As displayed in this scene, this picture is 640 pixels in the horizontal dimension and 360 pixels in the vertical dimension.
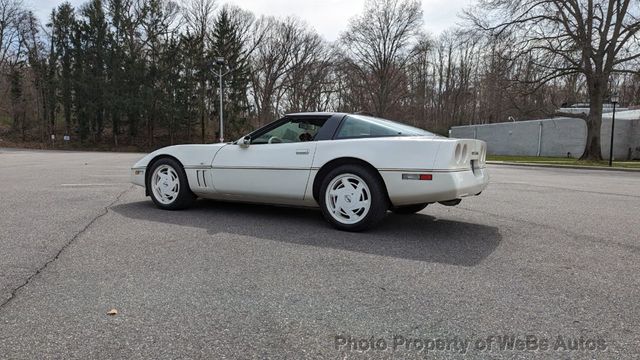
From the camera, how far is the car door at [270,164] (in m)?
4.88

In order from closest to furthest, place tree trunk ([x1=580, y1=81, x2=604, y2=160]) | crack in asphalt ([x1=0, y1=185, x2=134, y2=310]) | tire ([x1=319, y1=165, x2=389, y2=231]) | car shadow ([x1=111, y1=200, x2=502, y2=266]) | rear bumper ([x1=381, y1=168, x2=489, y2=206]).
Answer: crack in asphalt ([x1=0, y1=185, x2=134, y2=310]) < car shadow ([x1=111, y1=200, x2=502, y2=266]) < rear bumper ([x1=381, y1=168, x2=489, y2=206]) < tire ([x1=319, y1=165, x2=389, y2=231]) < tree trunk ([x1=580, y1=81, x2=604, y2=160])

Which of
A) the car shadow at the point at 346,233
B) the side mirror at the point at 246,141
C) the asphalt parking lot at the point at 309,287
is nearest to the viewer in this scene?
the asphalt parking lot at the point at 309,287

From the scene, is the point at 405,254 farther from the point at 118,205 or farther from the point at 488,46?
the point at 488,46

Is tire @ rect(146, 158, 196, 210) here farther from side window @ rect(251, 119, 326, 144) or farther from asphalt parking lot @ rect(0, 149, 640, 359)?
side window @ rect(251, 119, 326, 144)

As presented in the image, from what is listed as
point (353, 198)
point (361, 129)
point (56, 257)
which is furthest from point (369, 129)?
point (56, 257)

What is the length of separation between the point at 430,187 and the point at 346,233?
3.29 feet

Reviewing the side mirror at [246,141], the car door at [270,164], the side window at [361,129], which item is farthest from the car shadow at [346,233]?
the side window at [361,129]

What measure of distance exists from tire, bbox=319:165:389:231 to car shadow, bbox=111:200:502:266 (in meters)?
0.14

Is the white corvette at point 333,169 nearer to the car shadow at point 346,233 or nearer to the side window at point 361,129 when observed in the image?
the side window at point 361,129

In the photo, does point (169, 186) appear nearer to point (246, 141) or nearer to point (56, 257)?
point (246, 141)

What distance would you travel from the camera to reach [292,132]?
17.1 feet

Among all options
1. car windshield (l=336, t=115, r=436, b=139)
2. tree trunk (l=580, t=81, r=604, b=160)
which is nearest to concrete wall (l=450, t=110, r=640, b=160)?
tree trunk (l=580, t=81, r=604, b=160)

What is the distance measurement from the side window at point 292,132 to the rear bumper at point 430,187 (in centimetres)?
117

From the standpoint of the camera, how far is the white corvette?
4.27 meters
